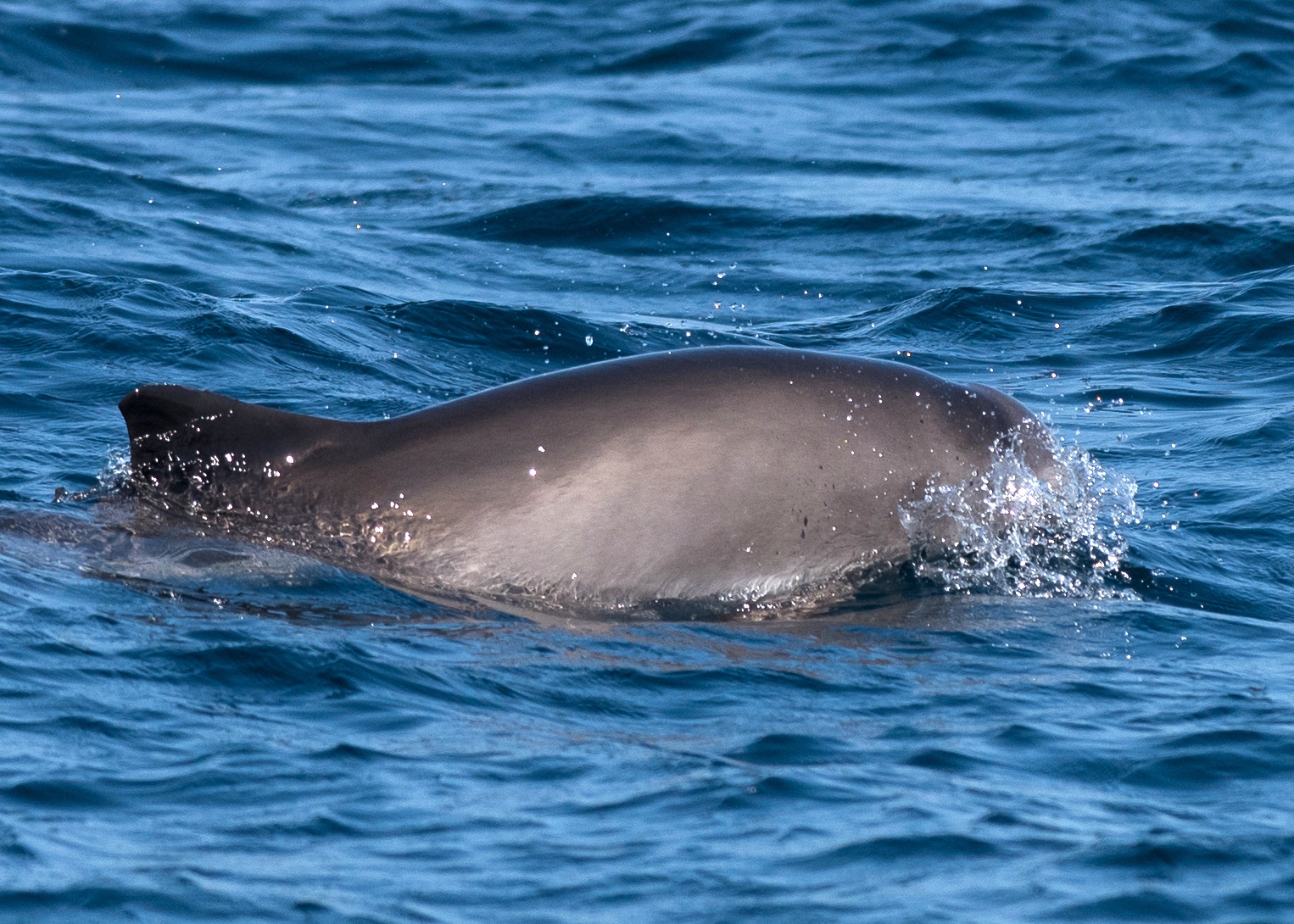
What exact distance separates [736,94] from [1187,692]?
19446mm

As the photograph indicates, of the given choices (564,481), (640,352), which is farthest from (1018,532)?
(640,352)

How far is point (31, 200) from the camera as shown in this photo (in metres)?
18.2

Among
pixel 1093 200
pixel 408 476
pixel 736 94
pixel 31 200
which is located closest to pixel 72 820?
pixel 408 476

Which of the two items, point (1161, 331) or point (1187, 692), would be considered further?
point (1161, 331)

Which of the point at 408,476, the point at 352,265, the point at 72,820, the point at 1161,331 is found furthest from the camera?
the point at 352,265

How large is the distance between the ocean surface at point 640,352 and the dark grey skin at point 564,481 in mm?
201

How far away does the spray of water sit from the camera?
8.60 metres

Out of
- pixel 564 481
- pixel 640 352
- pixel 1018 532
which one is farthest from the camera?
pixel 640 352

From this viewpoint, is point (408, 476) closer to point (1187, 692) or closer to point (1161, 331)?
point (1187, 692)

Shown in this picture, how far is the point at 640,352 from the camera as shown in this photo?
14359 millimetres

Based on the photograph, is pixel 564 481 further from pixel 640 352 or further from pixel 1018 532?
pixel 640 352

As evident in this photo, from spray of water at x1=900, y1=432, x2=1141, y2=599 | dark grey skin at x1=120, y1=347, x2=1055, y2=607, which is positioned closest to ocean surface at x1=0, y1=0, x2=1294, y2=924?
spray of water at x1=900, y1=432, x2=1141, y2=599

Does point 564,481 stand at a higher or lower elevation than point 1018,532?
higher

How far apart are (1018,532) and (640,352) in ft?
19.4
